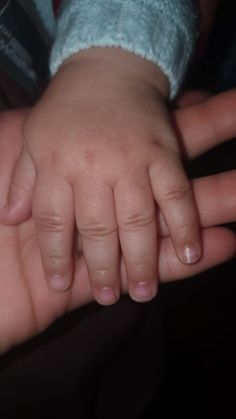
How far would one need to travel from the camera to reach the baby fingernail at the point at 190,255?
56 centimetres

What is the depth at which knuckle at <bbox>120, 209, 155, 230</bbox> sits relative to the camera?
534 millimetres

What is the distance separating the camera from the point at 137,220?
1.76 ft

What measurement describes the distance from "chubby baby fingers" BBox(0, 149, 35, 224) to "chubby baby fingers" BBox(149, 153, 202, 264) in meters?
0.13

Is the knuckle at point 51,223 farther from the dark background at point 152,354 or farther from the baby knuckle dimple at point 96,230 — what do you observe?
the dark background at point 152,354

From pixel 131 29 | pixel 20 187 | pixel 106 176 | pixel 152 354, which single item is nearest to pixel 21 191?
pixel 20 187

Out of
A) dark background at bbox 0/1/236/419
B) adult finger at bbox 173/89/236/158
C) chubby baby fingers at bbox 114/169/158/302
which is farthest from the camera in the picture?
dark background at bbox 0/1/236/419

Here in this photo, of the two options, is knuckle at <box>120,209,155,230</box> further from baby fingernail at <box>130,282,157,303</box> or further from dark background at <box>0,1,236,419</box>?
dark background at <box>0,1,236,419</box>

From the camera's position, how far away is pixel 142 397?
37.3 inches

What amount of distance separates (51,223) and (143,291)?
12 centimetres

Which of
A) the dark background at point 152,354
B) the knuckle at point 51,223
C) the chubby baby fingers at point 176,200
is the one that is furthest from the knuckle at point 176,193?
the dark background at point 152,354

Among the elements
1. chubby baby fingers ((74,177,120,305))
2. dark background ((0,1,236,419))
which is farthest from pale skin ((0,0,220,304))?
dark background ((0,1,236,419))

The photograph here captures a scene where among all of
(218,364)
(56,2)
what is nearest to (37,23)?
Result: (56,2)

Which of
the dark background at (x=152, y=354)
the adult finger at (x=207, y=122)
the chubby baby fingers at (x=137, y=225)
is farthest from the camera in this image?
the dark background at (x=152, y=354)

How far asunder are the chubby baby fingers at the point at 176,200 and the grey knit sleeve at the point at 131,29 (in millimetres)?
130
